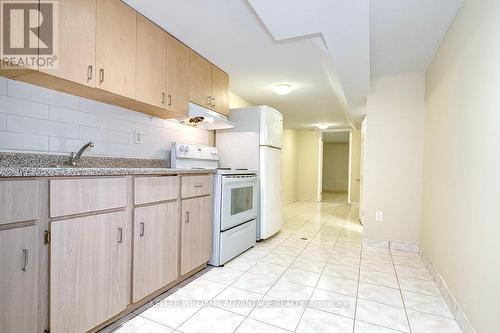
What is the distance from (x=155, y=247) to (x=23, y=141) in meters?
1.09

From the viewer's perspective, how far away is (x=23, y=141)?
1.63 meters

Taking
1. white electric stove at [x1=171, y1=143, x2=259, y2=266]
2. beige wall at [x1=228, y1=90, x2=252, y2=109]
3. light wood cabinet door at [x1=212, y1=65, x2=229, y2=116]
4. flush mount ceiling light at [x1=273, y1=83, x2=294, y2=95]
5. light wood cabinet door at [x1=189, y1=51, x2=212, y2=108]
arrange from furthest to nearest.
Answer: beige wall at [x1=228, y1=90, x2=252, y2=109] < flush mount ceiling light at [x1=273, y1=83, x2=294, y2=95] < light wood cabinet door at [x1=212, y1=65, x2=229, y2=116] < light wood cabinet door at [x1=189, y1=51, x2=212, y2=108] < white electric stove at [x1=171, y1=143, x2=259, y2=266]

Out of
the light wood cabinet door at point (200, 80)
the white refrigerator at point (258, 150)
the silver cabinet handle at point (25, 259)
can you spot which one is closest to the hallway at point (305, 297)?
the white refrigerator at point (258, 150)

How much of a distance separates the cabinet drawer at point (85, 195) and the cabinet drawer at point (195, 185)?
0.58 metres

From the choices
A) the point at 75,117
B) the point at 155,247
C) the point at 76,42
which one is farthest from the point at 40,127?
the point at 155,247

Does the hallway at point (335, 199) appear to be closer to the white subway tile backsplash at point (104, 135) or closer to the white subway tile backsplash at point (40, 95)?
the white subway tile backsplash at point (104, 135)

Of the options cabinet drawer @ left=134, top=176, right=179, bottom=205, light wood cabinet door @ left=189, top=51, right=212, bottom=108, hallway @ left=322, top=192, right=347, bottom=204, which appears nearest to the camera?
cabinet drawer @ left=134, top=176, right=179, bottom=205

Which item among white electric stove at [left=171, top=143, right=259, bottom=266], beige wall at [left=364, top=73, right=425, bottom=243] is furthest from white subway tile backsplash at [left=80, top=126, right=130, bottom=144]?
beige wall at [left=364, top=73, right=425, bottom=243]

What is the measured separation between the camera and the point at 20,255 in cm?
111

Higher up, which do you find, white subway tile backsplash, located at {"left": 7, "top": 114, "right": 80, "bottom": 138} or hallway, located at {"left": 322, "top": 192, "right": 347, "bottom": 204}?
white subway tile backsplash, located at {"left": 7, "top": 114, "right": 80, "bottom": 138}

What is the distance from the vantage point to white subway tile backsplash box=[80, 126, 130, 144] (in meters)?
1.98

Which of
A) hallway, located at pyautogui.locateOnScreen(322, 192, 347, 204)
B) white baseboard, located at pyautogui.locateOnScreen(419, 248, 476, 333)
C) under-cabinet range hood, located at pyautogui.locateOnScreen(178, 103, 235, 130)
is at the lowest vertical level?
hallway, located at pyautogui.locateOnScreen(322, 192, 347, 204)

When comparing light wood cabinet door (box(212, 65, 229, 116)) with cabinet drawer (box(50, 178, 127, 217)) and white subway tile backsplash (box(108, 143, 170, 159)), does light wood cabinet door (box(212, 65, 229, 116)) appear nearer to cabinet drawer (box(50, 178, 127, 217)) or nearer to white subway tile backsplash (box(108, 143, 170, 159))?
white subway tile backsplash (box(108, 143, 170, 159))

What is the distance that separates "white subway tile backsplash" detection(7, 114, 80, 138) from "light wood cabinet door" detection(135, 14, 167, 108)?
0.54 m
